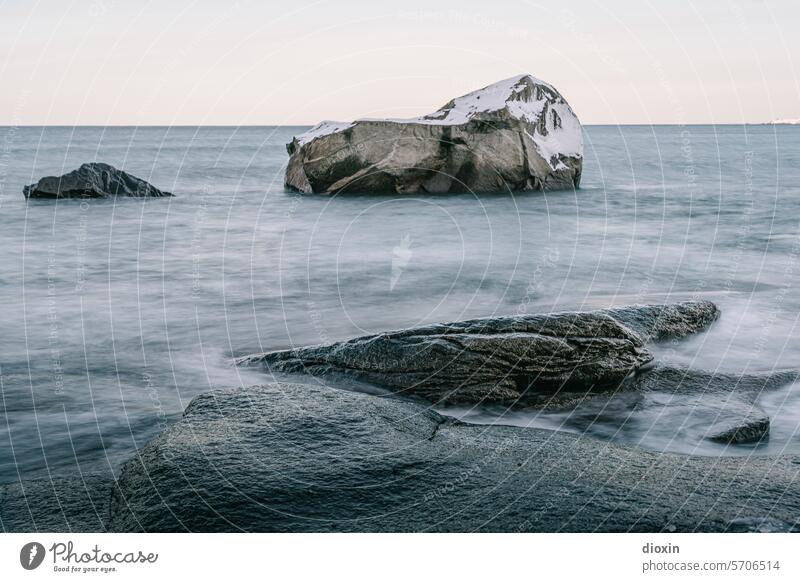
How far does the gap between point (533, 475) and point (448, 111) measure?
677 inches

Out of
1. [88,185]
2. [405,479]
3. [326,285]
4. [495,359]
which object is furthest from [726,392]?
[88,185]

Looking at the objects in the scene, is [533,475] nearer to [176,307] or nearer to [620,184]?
[176,307]

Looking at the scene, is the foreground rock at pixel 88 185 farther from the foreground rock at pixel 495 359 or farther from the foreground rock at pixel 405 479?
the foreground rock at pixel 405 479

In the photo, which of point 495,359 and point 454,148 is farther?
point 454,148

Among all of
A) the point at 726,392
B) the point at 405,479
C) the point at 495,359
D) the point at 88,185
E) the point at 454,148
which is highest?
the point at 454,148

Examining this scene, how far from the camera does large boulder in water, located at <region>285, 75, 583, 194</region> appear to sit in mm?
19797

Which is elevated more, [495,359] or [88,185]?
[88,185]

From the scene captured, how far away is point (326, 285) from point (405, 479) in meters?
7.02

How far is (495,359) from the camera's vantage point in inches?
258

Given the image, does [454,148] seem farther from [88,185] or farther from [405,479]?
[405,479]
